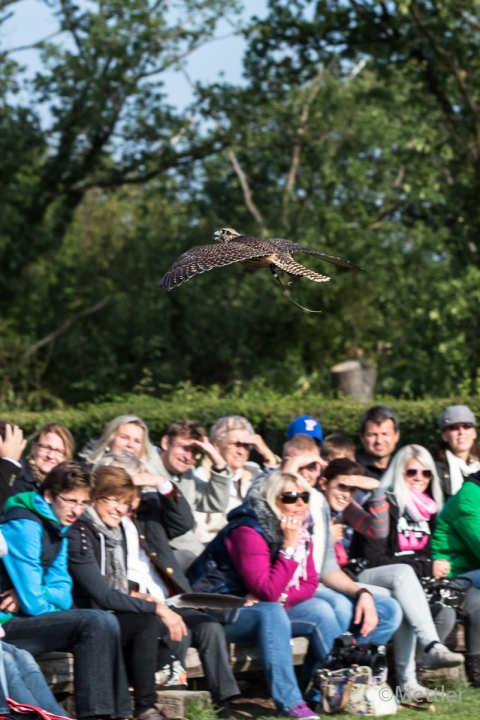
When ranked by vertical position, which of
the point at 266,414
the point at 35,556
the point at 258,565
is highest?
the point at 266,414

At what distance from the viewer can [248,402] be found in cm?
1000

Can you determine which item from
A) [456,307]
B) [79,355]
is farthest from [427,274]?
[79,355]

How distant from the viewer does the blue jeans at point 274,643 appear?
211 inches

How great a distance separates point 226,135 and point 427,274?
4.14m

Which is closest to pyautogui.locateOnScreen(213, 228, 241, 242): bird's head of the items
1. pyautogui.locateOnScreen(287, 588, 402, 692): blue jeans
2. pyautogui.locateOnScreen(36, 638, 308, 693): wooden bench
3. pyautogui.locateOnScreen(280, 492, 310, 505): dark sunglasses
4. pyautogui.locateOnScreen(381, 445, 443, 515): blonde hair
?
pyautogui.locateOnScreen(381, 445, 443, 515): blonde hair

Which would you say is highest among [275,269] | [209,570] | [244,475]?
[275,269]

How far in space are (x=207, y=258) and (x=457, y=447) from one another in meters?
2.62

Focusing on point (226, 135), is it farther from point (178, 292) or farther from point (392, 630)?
point (392, 630)

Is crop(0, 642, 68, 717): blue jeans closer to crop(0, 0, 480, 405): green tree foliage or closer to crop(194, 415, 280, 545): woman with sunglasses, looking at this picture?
crop(194, 415, 280, 545): woman with sunglasses

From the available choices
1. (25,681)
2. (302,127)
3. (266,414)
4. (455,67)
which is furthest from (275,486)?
(302,127)

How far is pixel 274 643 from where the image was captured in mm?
5406

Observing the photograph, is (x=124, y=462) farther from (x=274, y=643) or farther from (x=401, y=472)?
(x=401, y=472)

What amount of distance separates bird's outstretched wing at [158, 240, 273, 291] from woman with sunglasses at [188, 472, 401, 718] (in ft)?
3.87

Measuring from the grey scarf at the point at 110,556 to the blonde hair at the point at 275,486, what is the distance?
2.64 ft
